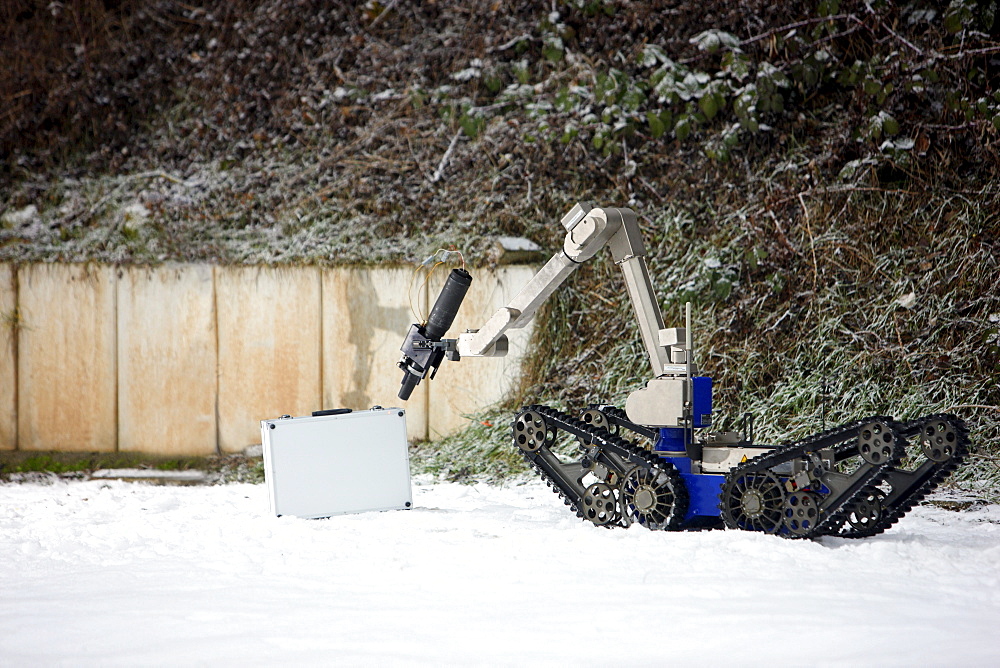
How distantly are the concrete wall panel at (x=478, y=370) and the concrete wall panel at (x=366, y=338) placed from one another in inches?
3.6

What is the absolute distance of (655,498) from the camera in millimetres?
3045

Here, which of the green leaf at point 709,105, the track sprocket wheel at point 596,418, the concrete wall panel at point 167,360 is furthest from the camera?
the concrete wall panel at point 167,360

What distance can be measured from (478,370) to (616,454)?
6.12ft

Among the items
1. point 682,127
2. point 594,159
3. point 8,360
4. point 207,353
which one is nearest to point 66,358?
point 8,360

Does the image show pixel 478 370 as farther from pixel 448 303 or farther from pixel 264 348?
pixel 448 303

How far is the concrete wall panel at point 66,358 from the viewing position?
5.23 meters

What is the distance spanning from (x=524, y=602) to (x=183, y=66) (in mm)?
5091

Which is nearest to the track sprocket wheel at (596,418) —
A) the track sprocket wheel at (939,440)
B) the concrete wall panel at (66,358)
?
the track sprocket wheel at (939,440)

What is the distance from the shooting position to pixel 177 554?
9.64 feet

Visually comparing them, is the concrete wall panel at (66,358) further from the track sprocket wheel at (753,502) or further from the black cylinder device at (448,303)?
the track sprocket wheel at (753,502)

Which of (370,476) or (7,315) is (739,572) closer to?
(370,476)

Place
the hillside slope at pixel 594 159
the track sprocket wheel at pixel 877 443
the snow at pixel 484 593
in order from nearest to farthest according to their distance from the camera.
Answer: the snow at pixel 484 593 → the track sprocket wheel at pixel 877 443 → the hillside slope at pixel 594 159

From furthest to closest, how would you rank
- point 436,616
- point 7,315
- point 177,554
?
point 7,315 < point 177,554 < point 436,616

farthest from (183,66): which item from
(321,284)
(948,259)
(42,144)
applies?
(948,259)
